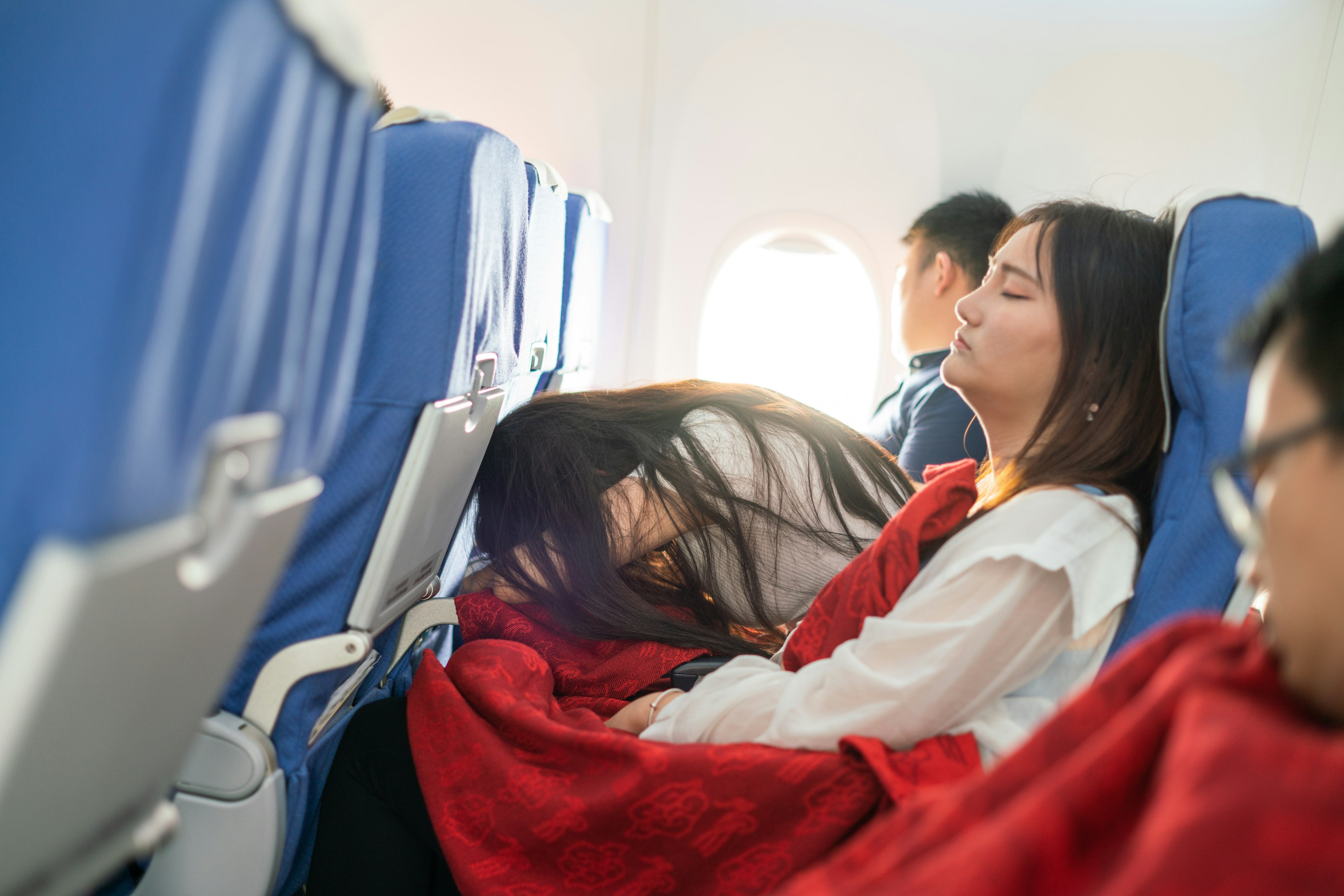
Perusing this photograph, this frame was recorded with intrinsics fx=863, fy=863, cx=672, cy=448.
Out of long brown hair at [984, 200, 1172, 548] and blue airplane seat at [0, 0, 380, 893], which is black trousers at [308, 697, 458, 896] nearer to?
blue airplane seat at [0, 0, 380, 893]

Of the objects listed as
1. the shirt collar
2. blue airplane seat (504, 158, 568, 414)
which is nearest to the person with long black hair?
blue airplane seat (504, 158, 568, 414)

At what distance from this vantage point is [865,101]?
394cm

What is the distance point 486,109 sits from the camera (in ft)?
13.4

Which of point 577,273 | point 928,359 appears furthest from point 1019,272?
point 928,359

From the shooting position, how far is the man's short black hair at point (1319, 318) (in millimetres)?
419

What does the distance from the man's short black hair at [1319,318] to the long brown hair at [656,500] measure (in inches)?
44.2

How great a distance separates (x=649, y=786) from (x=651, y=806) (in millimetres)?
25

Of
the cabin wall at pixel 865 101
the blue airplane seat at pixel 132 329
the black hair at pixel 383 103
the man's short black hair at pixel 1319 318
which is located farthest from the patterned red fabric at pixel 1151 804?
the cabin wall at pixel 865 101

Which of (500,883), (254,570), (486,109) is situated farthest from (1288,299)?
(486,109)

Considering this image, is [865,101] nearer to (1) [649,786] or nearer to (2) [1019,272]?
A: (2) [1019,272]

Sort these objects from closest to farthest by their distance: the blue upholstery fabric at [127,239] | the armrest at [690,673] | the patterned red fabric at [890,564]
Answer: the blue upholstery fabric at [127,239] → the patterned red fabric at [890,564] → the armrest at [690,673]

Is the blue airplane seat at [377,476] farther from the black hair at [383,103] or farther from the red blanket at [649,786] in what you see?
the black hair at [383,103]

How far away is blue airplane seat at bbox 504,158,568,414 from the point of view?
64.3 inches

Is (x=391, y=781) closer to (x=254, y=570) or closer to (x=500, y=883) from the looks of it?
(x=500, y=883)
